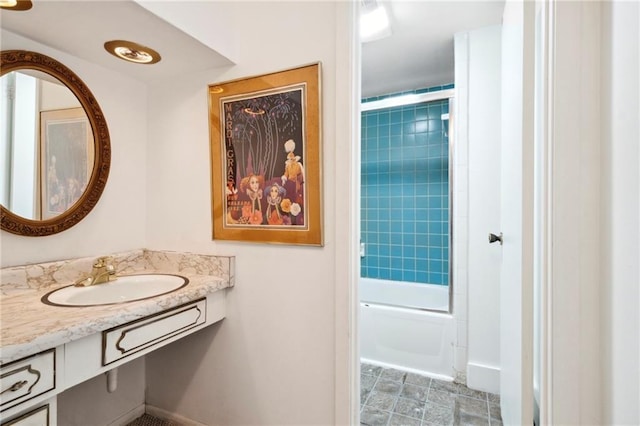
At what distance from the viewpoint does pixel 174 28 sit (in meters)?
1.17

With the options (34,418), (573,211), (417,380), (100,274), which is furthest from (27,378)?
(417,380)

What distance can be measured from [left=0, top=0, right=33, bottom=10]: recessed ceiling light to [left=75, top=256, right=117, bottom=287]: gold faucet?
3.19ft

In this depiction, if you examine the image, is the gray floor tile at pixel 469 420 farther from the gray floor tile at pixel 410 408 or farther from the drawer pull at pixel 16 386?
the drawer pull at pixel 16 386

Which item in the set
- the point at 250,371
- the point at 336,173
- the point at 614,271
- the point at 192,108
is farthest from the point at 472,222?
the point at 192,108

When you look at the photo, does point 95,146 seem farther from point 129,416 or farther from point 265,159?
point 129,416

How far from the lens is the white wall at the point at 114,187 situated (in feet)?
4.36

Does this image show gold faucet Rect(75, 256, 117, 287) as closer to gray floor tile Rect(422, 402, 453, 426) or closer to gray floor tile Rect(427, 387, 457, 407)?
gray floor tile Rect(422, 402, 453, 426)

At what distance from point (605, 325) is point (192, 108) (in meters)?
1.80

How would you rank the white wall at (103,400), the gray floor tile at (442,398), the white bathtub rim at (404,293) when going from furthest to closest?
the white bathtub rim at (404,293), the gray floor tile at (442,398), the white wall at (103,400)

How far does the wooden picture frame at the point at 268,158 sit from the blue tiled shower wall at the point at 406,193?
198cm

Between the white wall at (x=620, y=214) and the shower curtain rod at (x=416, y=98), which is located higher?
the shower curtain rod at (x=416, y=98)

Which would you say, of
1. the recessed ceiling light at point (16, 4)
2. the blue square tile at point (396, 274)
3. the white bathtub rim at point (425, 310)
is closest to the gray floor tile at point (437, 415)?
the white bathtub rim at point (425, 310)

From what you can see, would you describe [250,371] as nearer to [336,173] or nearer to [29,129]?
[336,173]

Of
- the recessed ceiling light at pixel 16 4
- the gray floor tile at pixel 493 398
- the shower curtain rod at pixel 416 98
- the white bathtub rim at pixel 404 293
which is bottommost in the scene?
the gray floor tile at pixel 493 398
